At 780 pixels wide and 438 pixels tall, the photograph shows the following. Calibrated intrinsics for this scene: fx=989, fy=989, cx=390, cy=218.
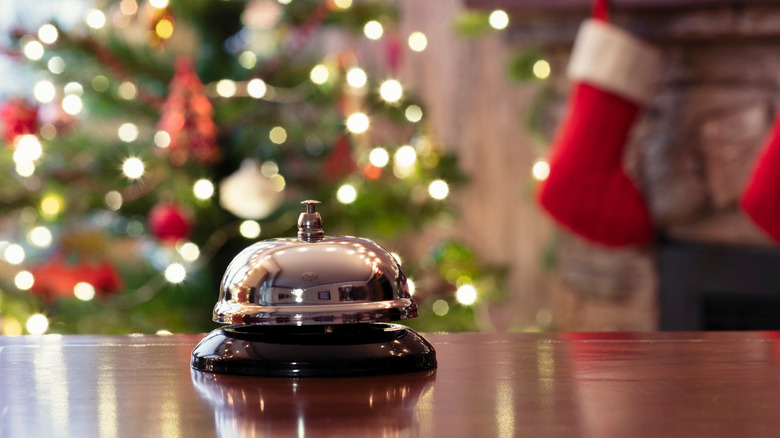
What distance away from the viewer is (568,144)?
2059 millimetres

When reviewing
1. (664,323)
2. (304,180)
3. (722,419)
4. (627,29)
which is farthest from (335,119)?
(722,419)

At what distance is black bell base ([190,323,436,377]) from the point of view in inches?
20.1

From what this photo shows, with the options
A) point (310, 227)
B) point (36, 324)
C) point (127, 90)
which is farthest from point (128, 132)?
point (310, 227)

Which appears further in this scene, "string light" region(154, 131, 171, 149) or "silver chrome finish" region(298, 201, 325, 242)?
"string light" region(154, 131, 171, 149)

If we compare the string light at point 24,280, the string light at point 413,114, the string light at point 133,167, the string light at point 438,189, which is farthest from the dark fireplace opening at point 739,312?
the string light at point 24,280

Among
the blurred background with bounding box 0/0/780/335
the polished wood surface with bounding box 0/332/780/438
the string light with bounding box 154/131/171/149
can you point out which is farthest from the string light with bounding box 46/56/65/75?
the polished wood surface with bounding box 0/332/780/438

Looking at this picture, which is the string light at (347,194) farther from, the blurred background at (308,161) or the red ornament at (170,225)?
the red ornament at (170,225)

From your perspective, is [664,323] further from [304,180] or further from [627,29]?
[304,180]

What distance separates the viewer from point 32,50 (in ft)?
6.59

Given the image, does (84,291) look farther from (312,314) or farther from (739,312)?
(312,314)

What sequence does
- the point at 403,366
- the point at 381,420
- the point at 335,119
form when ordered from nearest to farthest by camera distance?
the point at 381,420 → the point at 403,366 → the point at 335,119

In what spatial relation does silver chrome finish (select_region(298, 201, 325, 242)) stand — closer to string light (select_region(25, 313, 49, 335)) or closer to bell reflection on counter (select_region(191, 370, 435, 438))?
bell reflection on counter (select_region(191, 370, 435, 438))

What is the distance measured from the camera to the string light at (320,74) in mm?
2184

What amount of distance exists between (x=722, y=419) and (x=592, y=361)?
0.47 feet
